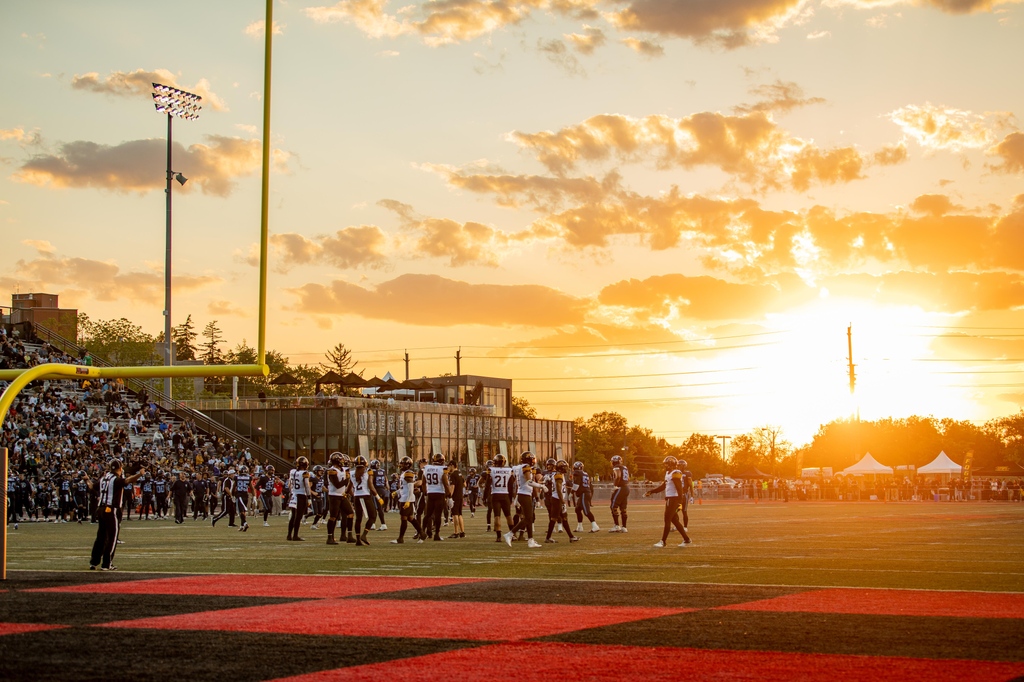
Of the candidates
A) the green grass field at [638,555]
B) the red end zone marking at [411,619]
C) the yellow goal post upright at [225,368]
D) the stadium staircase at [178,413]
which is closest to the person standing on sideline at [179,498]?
the green grass field at [638,555]

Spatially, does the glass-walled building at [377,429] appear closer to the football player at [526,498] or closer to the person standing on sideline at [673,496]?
the football player at [526,498]

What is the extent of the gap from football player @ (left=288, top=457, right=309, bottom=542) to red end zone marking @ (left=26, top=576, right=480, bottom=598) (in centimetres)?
988

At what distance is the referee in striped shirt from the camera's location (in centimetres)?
1647

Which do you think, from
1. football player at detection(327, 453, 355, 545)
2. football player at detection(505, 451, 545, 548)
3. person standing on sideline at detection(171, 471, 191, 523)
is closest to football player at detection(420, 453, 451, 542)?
football player at detection(327, 453, 355, 545)

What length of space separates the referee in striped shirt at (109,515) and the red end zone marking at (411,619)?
5.51 metres

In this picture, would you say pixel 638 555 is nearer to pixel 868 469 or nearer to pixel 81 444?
pixel 81 444

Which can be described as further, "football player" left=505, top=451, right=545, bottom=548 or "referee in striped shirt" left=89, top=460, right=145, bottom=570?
"football player" left=505, top=451, right=545, bottom=548

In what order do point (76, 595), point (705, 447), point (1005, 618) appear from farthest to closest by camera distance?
point (705, 447)
point (76, 595)
point (1005, 618)

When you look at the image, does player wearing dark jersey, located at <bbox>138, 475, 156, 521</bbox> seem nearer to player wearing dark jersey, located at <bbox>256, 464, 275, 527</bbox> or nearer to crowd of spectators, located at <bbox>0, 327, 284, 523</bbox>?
crowd of spectators, located at <bbox>0, 327, 284, 523</bbox>

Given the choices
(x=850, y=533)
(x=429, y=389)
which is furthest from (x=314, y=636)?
(x=429, y=389)

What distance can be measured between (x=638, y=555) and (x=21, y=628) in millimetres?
11028

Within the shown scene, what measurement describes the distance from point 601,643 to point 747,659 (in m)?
1.28

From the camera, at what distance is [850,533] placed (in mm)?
25844

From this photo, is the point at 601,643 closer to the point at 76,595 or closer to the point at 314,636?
the point at 314,636
